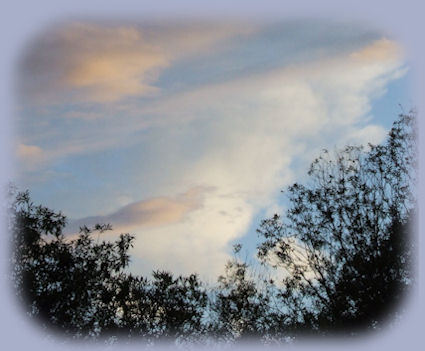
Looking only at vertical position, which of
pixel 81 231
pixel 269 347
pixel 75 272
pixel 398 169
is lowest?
pixel 269 347

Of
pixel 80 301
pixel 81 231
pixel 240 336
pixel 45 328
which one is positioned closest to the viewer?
pixel 45 328

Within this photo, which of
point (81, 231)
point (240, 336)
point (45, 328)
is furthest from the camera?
point (240, 336)

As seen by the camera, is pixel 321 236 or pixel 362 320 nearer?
pixel 362 320

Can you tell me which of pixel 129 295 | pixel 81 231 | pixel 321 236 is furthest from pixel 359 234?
pixel 81 231

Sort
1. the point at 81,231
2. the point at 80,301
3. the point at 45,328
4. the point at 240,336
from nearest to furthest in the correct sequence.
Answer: the point at 45,328 < the point at 80,301 < the point at 81,231 < the point at 240,336

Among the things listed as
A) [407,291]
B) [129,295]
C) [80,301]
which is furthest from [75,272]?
[407,291]

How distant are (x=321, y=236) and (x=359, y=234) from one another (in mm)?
1495

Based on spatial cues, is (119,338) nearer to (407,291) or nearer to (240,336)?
(240,336)

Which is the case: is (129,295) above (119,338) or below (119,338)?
above

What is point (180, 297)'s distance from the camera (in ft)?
50.6

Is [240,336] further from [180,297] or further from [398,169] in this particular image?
[398,169]

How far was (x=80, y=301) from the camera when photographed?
13.8 m

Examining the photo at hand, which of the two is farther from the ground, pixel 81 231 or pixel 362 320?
pixel 81 231

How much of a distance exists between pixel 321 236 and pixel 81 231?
8920mm
